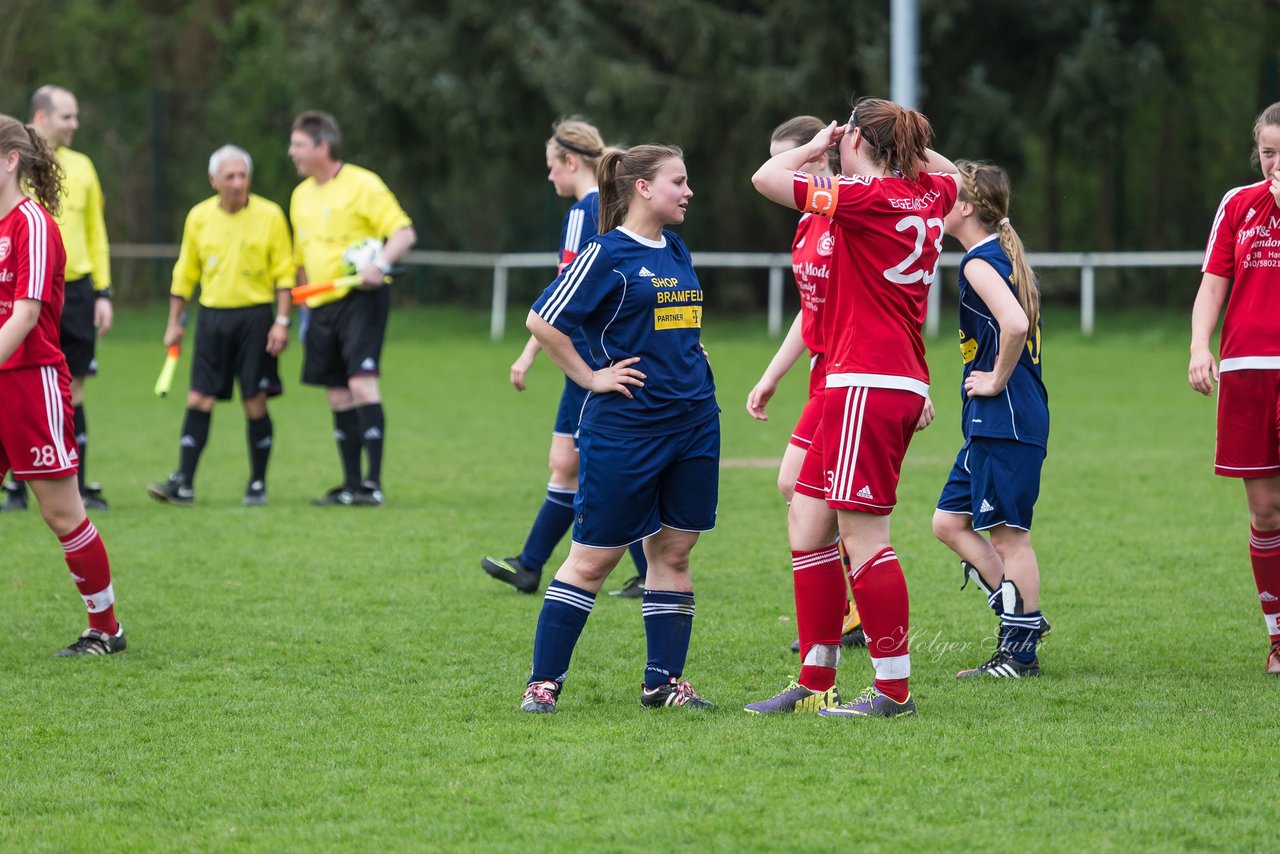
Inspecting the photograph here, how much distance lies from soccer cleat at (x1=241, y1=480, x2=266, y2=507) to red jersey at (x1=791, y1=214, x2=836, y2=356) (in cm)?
487

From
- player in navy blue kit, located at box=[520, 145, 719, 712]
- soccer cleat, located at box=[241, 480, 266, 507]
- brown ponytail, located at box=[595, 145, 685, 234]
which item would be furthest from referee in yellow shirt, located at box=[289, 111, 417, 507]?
player in navy blue kit, located at box=[520, 145, 719, 712]

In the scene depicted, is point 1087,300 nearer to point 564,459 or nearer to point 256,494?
point 256,494

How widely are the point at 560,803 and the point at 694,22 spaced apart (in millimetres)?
18169


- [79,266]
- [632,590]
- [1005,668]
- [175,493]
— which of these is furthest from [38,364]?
[175,493]

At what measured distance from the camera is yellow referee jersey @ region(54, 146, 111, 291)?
9.13 metres

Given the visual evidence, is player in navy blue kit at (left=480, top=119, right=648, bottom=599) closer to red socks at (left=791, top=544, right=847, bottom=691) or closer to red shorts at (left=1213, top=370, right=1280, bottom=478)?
red socks at (left=791, top=544, right=847, bottom=691)

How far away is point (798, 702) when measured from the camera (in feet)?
16.0

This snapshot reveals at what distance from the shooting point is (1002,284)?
16.9 feet

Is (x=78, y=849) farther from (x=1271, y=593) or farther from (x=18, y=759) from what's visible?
(x=1271, y=593)

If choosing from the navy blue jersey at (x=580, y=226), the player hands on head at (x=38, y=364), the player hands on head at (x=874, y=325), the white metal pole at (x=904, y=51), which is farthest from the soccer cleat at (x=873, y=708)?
the white metal pole at (x=904, y=51)

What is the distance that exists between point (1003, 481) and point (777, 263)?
15345 millimetres

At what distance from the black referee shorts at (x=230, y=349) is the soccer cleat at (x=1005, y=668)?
546cm

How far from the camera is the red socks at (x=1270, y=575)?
5.48 meters

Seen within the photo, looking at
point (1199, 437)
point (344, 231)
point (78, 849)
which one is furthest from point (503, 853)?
point (1199, 437)
